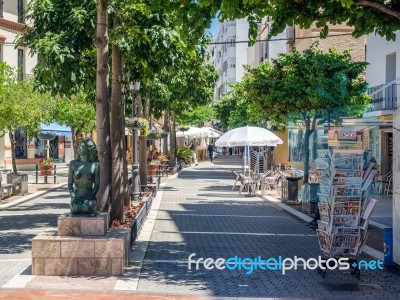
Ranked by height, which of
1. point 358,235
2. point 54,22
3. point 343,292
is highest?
point 54,22

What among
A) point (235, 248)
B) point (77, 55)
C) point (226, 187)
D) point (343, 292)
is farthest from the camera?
point (226, 187)

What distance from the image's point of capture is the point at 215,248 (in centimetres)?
1284

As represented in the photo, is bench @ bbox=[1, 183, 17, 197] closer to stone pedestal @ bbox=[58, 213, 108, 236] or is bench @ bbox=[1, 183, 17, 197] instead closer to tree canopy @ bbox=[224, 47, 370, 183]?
tree canopy @ bbox=[224, 47, 370, 183]

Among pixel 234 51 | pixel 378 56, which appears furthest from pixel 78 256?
pixel 234 51

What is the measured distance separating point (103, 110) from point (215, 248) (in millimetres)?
3231

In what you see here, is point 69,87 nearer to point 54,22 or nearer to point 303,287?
point 54,22

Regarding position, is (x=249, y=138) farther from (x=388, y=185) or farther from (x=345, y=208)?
Answer: (x=345, y=208)

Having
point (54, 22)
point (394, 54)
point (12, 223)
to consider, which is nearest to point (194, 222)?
point (12, 223)

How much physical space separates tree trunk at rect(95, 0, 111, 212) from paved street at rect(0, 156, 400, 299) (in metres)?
1.35

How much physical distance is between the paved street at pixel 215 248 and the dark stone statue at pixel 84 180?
1.19 metres

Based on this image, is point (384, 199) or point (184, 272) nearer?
point (184, 272)

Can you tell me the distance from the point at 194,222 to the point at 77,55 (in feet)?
17.2

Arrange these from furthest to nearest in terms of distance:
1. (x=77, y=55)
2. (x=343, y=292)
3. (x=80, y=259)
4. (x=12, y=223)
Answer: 1. (x=12, y=223)
2. (x=77, y=55)
3. (x=80, y=259)
4. (x=343, y=292)

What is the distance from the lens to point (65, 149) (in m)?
49.8
